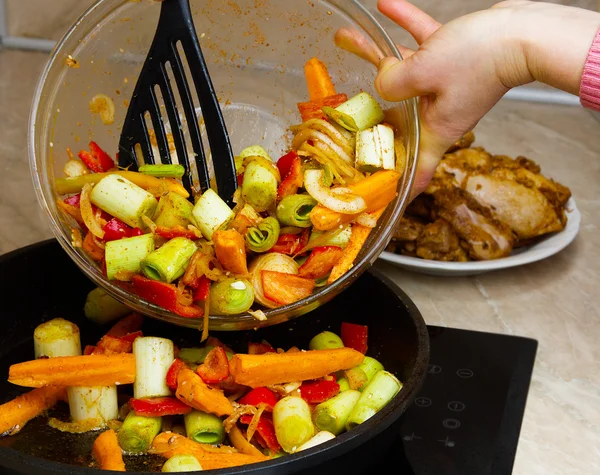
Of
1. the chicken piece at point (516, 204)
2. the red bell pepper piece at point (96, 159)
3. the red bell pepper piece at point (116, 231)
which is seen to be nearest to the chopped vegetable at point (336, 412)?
the red bell pepper piece at point (116, 231)

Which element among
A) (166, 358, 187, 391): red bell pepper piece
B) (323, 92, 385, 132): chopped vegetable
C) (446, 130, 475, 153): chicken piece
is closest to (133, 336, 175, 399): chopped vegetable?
(166, 358, 187, 391): red bell pepper piece

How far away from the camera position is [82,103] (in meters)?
1.12

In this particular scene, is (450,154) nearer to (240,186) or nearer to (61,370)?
(240,186)

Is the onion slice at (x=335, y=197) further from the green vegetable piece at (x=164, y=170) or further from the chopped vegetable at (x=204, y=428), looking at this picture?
the chopped vegetable at (x=204, y=428)

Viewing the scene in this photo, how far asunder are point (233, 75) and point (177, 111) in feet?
0.52

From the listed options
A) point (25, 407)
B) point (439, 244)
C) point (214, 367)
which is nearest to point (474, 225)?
point (439, 244)

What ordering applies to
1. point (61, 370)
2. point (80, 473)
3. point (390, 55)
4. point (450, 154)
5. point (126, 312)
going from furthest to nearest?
point (450, 154)
point (126, 312)
point (390, 55)
point (61, 370)
point (80, 473)

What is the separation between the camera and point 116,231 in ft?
3.39

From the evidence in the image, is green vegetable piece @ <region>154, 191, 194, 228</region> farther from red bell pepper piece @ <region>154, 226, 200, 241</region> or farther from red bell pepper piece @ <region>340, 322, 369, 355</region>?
red bell pepper piece @ <region>340, 322, 369, 355</region>

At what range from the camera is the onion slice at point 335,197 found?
98cm

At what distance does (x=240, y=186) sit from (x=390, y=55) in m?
0.27

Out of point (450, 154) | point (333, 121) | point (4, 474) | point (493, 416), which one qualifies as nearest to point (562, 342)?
point (493, 416)

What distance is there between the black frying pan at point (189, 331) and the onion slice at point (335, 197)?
0.59 feet

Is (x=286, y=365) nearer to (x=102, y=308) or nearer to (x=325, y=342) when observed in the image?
(x=325, y=342)
